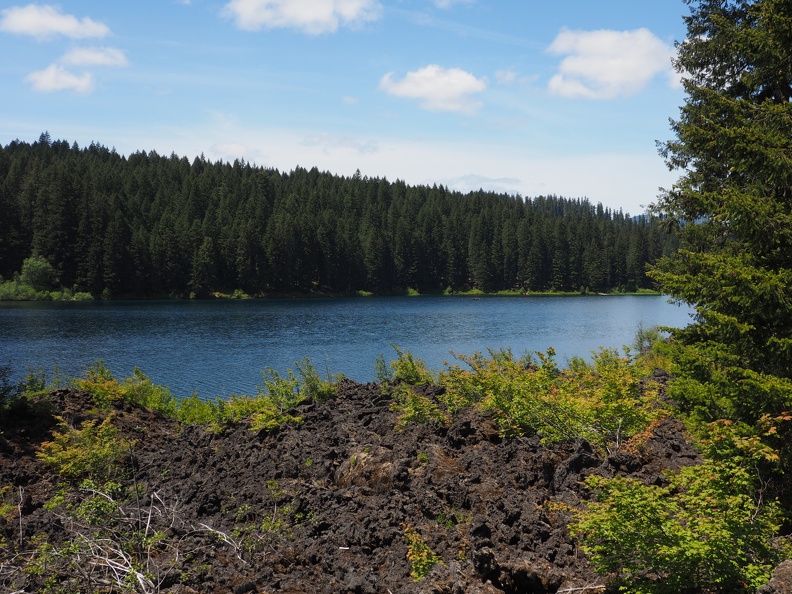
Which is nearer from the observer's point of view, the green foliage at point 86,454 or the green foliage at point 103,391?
the green foliage at point 86,454

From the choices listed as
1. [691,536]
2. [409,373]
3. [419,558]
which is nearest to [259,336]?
[409,373]

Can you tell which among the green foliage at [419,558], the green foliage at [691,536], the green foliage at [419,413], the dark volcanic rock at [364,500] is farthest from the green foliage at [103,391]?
the green foliage at [691,536]

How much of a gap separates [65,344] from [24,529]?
3520cm

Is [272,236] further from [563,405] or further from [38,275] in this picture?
[563,405]

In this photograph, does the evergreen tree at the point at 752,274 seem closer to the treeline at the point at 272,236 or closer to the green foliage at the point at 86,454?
the green foliage at the point at 86,454

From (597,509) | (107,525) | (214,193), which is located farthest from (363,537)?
(214,193)

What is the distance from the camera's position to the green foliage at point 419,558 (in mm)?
6090

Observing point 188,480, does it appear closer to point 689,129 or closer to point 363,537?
point 363,537

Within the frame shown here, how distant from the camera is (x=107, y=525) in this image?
8.21m

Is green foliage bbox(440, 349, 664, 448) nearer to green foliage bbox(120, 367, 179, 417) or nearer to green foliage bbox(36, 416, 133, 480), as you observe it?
green foliage bbox(36, 416, 133, 480)

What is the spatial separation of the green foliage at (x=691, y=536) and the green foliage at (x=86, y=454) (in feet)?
25.5

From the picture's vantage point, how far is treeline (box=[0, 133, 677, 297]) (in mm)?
94250

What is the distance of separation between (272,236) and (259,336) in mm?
58527

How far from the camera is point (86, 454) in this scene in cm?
1073
